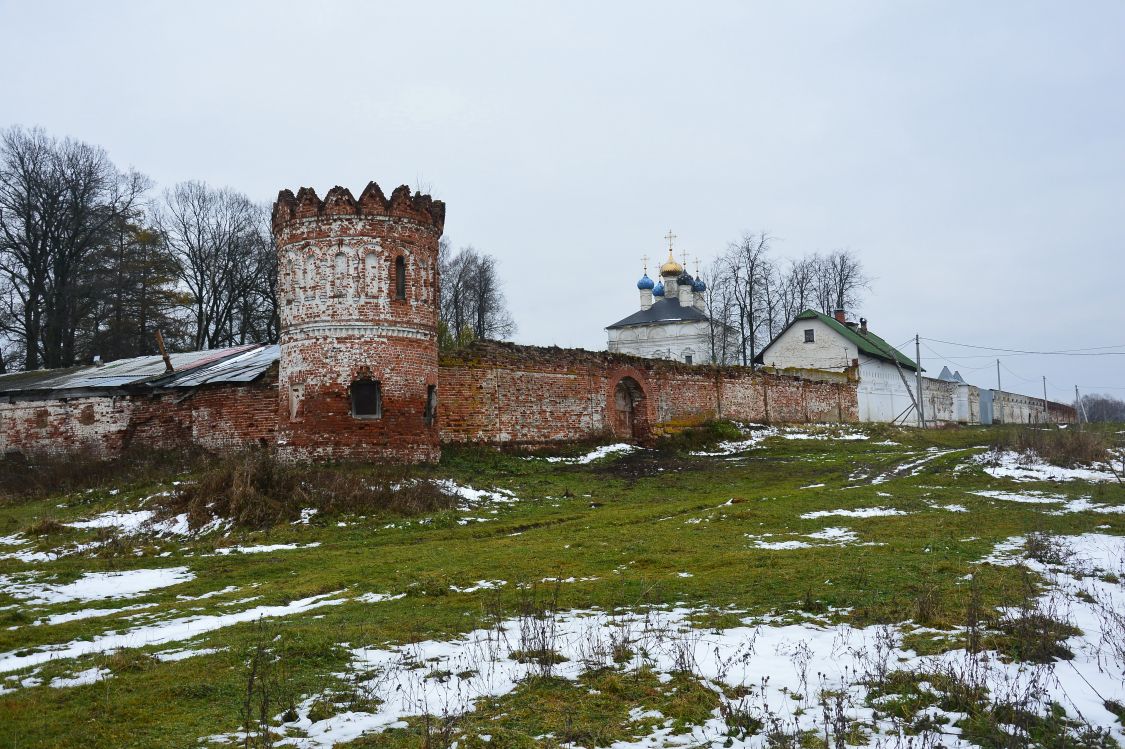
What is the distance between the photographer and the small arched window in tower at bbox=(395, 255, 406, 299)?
1853cm

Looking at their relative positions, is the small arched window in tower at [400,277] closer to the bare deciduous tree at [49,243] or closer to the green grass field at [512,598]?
the green grass field at [512,598]

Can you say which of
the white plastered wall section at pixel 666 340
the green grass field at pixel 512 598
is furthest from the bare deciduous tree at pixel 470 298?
the green grass field at pixel 512 598

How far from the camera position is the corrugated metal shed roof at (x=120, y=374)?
74.5ft

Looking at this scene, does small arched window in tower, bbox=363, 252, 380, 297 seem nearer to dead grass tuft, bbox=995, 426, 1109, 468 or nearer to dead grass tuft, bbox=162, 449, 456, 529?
dead grass tuft, bbox=162, 449, 456, 529

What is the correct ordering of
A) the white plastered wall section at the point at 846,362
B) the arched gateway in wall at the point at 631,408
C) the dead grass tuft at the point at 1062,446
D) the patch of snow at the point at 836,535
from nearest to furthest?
1. the patch of snow at the point at 836,535
2. the dead grass tuft at the point at 1062,446
3. the arched gateway in wall at the point at 631,408
4. the white plastered wall section at the point at 846,362

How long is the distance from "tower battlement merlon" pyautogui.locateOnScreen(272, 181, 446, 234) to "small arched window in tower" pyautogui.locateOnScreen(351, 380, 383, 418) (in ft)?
12.3

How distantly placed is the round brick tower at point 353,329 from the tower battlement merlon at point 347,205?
0.07 ft

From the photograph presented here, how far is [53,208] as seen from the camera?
34.1 m

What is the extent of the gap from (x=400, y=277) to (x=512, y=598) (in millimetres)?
12257

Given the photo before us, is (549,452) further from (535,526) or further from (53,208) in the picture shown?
(53,208)

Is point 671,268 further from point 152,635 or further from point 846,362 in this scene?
point 152,635

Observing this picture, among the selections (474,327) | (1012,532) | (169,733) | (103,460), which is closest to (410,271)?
(103,460)

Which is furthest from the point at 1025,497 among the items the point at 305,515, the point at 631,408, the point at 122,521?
the point at 122,521

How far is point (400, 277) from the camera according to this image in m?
18.7
